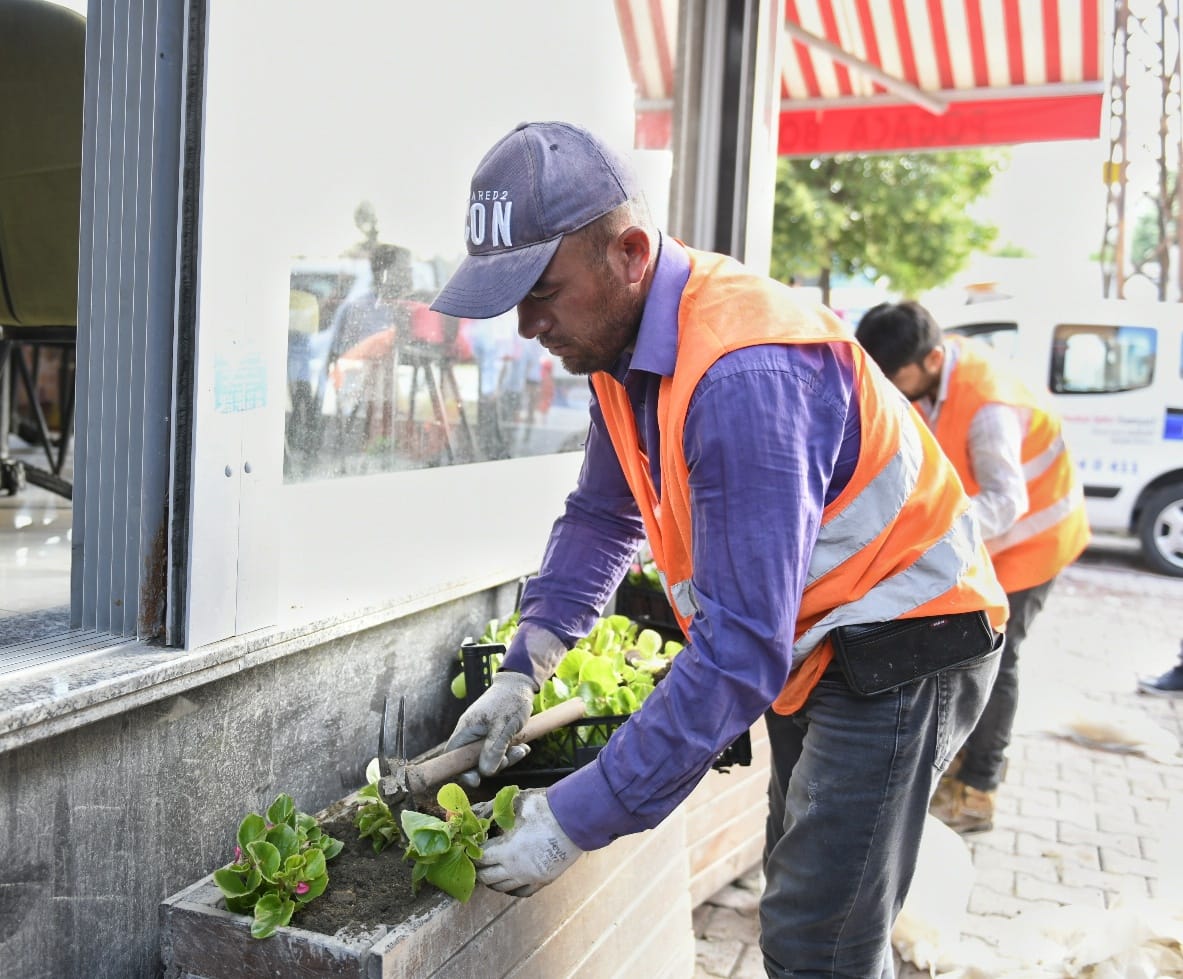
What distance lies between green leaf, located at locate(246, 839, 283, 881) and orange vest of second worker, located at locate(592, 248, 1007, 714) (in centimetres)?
82

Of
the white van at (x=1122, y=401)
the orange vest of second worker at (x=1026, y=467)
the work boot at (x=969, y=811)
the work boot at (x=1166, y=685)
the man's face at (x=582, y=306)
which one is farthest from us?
the white van at (x=1122, y=401)

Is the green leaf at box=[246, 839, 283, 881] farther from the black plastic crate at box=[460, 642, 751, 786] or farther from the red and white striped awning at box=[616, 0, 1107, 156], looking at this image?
the red and white striped awning at box=[616, 0, 1107, 156]

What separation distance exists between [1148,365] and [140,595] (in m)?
9.89

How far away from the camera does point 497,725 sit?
2.25 metres

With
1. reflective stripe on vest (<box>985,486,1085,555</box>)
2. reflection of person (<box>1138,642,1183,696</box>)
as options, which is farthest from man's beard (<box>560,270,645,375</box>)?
reflection of person (<box>1138,642,1183,696</box>)

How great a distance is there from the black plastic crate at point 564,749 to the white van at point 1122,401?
869 cm

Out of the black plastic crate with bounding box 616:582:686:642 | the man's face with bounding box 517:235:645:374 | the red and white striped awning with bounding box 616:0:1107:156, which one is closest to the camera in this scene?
the man's face with bounding box 517:235:645:374

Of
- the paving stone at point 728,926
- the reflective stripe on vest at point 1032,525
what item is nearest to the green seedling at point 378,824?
the paving stone at point 728,926

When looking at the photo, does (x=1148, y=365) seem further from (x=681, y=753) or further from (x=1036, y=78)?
(x=681, y=753)

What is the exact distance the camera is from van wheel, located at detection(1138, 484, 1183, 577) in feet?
33.3

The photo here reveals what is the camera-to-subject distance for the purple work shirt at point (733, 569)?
1690 millimetres

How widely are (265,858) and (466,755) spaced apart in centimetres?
42

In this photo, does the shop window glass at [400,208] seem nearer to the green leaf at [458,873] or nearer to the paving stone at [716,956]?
the green leaf at [458,873]

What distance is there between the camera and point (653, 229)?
1979 mm
